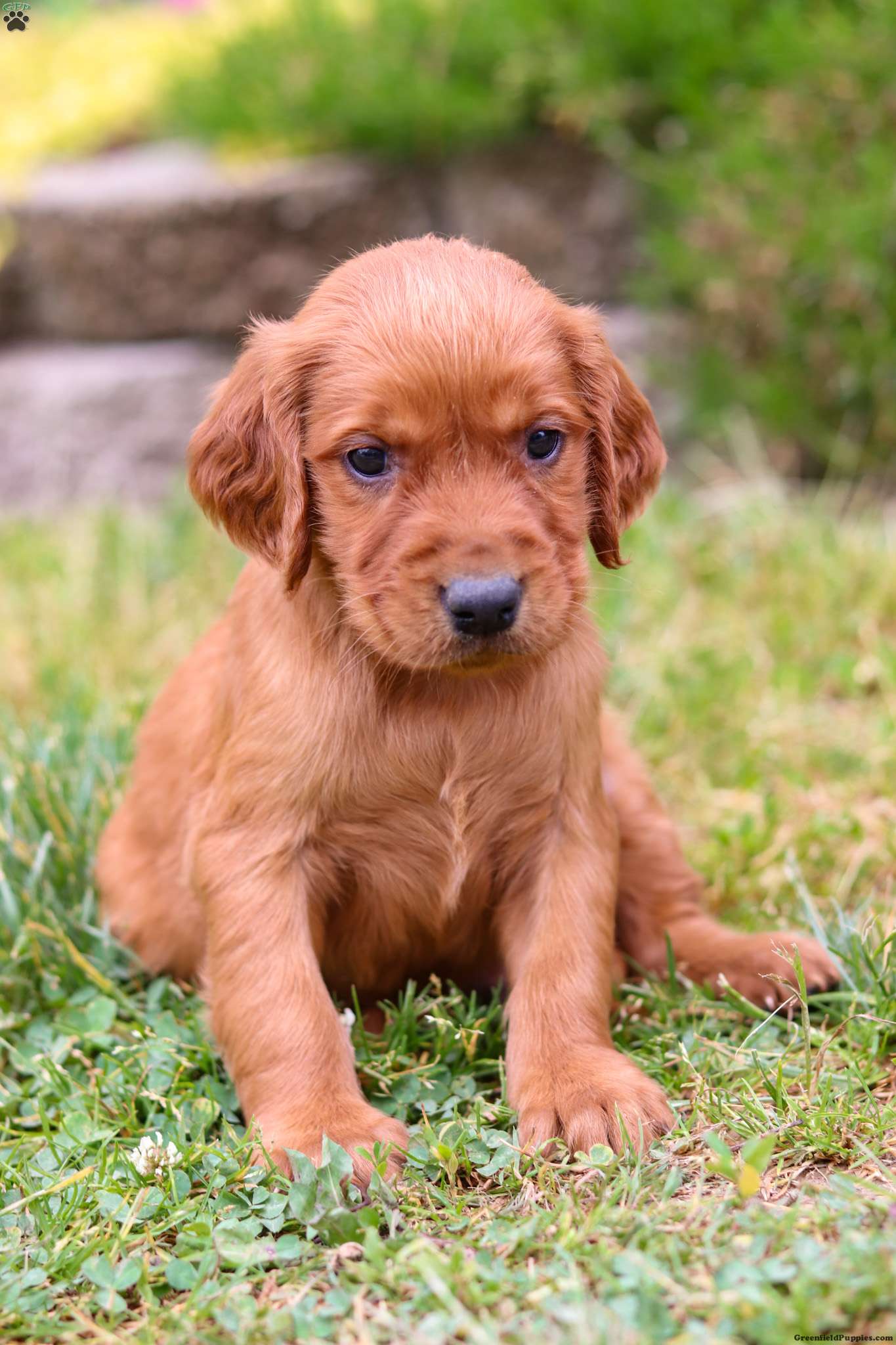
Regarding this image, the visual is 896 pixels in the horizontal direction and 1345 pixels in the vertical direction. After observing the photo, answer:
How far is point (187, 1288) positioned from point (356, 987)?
1034 mm

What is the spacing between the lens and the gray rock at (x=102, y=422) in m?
8.09

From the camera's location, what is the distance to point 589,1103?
108 inches

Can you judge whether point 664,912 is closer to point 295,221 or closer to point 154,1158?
point 154,1158

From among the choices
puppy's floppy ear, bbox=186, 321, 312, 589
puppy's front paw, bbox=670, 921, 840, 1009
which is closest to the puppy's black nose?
puppy's floppy ear, bbox=186, 321, 312, 589

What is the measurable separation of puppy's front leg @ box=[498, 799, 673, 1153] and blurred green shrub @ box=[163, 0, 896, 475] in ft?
14.4

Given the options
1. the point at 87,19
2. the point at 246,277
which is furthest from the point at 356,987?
the point at 87,19

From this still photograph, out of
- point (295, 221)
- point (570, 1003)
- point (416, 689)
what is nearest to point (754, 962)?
point (570, 1003)

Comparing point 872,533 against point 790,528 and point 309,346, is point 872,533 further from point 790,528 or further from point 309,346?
point 309,346

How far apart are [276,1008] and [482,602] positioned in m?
0.91

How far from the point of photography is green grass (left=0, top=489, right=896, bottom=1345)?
220 centimetres

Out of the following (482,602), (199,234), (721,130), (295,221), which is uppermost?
(721,130)

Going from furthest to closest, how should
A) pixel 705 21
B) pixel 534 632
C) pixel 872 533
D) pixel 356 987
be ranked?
1. pixel 705 21
2. pixel 872 533
3. pixel 356 987
4. pixel 534 632

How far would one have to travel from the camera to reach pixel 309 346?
2969 millimetres

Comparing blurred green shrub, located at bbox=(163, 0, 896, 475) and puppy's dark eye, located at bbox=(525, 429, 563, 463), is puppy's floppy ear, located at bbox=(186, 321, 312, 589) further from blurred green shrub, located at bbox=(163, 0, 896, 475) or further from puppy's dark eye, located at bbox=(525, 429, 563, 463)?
blurred green shrub, located at bbox=(163, 0, 896, 475)
